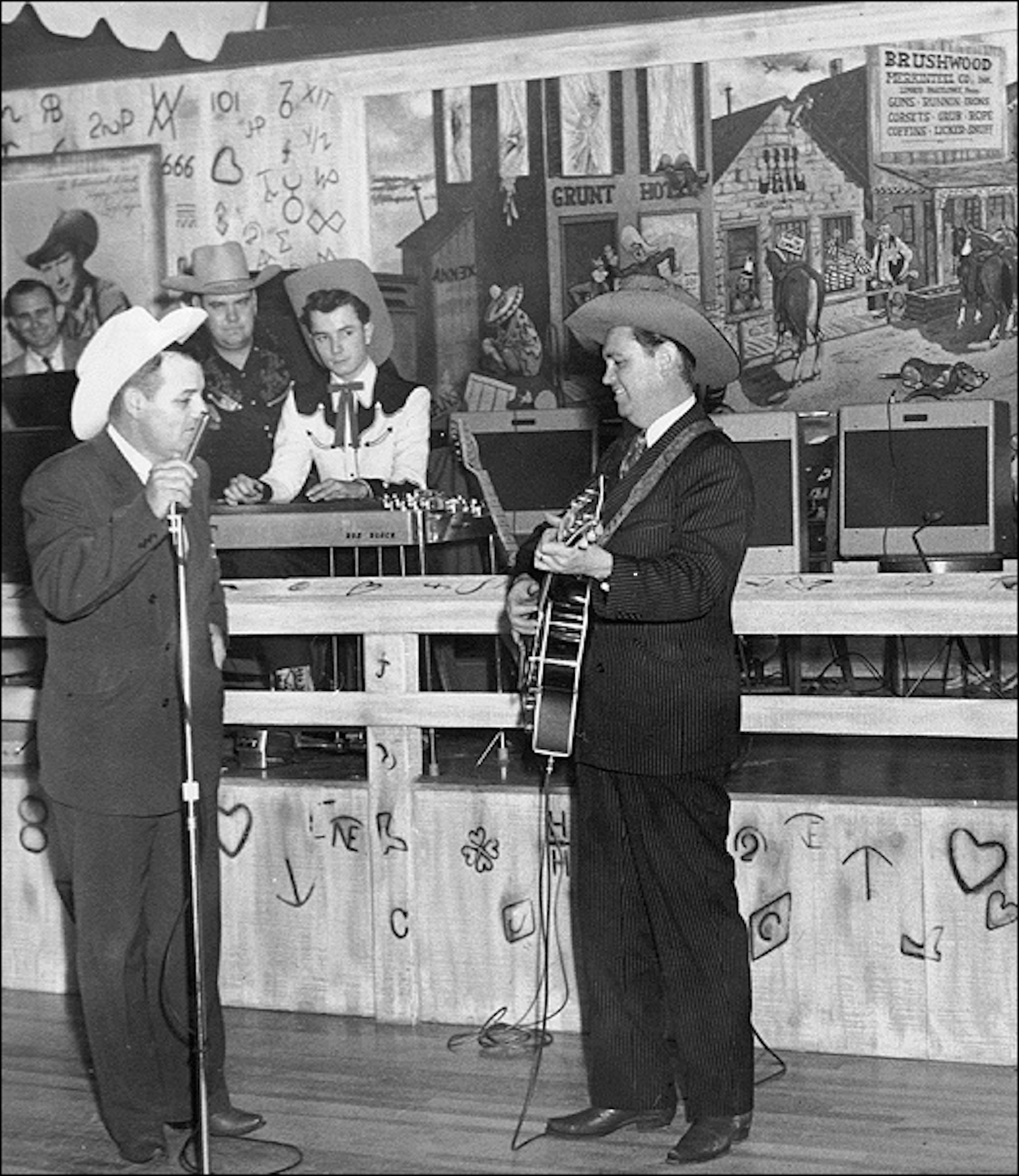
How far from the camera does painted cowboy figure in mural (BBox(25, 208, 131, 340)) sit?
4.92 metres

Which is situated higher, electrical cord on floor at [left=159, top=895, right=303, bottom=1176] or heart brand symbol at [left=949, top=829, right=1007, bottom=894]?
heart brand symbol at [left=949, top=829, right=1007, bottom=894]

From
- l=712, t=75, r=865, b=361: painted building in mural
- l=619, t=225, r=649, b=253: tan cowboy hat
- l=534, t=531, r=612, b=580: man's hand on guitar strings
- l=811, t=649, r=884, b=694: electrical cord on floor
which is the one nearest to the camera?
l=534, t=531, r=612, b=580: man's hand on guitar strings

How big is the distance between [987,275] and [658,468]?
4.72 feet

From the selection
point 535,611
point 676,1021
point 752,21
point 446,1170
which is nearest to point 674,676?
point 535,611

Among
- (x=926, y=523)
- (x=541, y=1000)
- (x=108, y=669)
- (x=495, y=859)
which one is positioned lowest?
(x=541, y=1000)

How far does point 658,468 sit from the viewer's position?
380 centimetres

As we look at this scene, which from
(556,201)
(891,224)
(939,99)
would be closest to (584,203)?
(556,201)

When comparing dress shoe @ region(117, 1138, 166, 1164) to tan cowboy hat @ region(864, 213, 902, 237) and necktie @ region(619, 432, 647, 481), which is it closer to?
necktie @ region(619, 432, 647, 481)

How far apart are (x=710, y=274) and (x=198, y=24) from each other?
1399 millimetres

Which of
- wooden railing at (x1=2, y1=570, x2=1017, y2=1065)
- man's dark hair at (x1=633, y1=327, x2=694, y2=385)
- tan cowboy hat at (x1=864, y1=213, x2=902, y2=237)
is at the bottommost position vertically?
wooden railing at (x1=2, y1=570, x2=1017, y2=1065)

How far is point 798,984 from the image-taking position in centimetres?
426

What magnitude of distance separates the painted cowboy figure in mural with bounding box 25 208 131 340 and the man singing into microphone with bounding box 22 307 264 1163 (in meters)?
1.00

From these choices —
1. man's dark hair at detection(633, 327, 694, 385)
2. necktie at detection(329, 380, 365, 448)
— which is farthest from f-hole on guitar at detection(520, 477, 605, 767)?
necktie at detection(329, 380, 365, 448)

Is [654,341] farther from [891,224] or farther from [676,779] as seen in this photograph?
[891,224]
